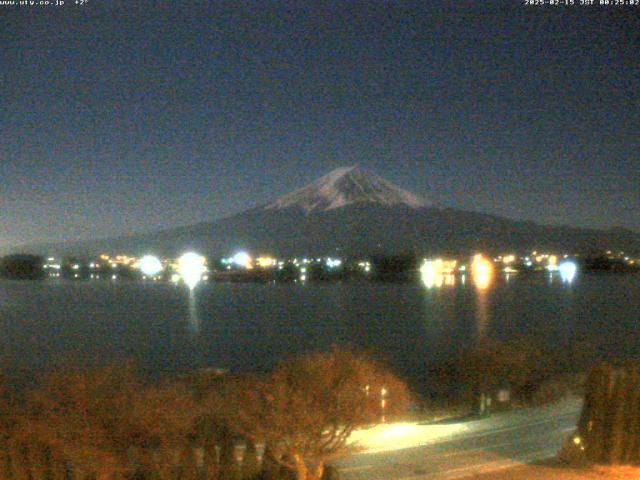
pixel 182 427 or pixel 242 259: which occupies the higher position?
pixel 242 259

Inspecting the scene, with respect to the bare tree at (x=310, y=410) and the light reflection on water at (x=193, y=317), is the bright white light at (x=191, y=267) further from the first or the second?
the bare tree at (x=310, y=410)

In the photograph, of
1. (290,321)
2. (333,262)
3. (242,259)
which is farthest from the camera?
(242,259)

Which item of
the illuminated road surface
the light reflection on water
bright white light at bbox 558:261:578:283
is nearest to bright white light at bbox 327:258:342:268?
the light reflection on water

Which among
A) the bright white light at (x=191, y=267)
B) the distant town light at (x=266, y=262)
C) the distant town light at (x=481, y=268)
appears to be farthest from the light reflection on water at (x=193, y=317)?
the distant town light at (x=481, y=268)

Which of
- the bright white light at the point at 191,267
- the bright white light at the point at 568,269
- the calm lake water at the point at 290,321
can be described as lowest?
the calm lake water at the point at 290,321

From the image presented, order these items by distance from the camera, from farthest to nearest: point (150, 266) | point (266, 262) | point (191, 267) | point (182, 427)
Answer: point (150, 266) → point (191, 267) → point (266, 262) → point (182, 427)

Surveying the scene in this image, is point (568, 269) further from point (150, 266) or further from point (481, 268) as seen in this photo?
point (150, 266)

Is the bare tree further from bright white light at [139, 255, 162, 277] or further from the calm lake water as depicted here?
bright white light at [139, 255, 162, 277]

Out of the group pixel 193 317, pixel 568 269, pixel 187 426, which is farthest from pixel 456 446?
pixel 568 269
